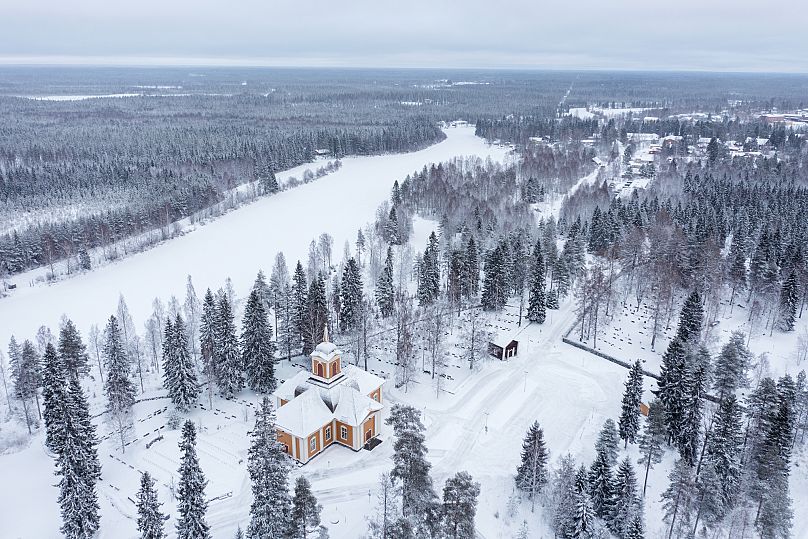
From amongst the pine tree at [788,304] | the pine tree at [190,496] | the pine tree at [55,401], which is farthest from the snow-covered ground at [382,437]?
the pine tree at [788,304]

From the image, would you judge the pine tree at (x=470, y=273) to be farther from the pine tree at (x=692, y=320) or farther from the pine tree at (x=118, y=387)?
the pine tree at (x=118, y=387)

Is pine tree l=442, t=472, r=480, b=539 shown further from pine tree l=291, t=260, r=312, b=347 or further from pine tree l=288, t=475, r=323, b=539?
pine tree l=291, t=260, r=312, b=347

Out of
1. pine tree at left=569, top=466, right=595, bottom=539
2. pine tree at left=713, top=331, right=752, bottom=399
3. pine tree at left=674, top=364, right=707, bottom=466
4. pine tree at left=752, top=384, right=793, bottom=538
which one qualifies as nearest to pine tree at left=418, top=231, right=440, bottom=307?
pine tree at left=713, top=331, right=752, bottom=399

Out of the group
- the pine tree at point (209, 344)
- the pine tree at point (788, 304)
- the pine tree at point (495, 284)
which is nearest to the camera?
the pine tree at point (209, 344)

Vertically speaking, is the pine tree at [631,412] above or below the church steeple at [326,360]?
below

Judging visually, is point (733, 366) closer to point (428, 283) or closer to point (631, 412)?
point (631, 412)

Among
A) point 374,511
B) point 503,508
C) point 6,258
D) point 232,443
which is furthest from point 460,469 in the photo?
point 6,258
